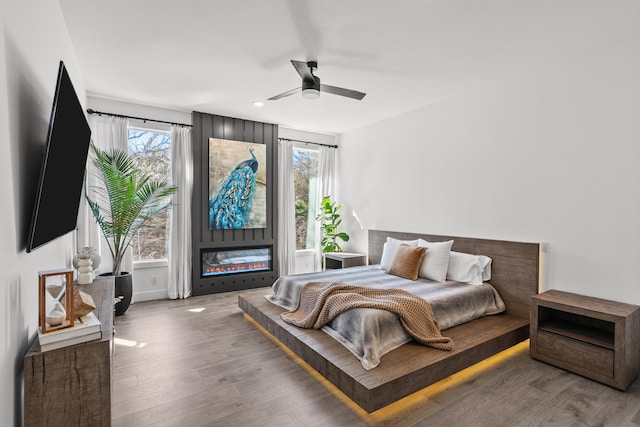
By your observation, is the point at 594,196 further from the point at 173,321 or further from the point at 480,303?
the point at 173,321

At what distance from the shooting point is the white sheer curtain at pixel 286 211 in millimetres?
5766

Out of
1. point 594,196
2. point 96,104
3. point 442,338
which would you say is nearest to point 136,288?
point 96,104

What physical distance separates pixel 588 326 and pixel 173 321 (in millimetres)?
4302

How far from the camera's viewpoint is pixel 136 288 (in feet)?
15.4

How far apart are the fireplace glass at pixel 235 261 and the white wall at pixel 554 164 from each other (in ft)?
8.22

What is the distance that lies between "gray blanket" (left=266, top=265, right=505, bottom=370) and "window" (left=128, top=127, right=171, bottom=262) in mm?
2123

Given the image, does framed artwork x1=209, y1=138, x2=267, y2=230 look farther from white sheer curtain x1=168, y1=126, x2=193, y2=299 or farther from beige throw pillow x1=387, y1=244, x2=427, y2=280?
beige throw pillow x1=387, y1=244, x2=427, y2=280

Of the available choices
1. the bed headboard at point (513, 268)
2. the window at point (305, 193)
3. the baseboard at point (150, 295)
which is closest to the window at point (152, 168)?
the baseboard at point (150, 295)

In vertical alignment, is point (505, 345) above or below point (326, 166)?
below

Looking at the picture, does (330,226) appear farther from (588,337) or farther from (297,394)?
(588,337)

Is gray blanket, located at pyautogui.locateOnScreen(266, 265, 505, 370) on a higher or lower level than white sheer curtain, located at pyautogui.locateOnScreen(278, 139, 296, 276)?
lower

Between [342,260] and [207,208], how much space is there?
7.51 feet

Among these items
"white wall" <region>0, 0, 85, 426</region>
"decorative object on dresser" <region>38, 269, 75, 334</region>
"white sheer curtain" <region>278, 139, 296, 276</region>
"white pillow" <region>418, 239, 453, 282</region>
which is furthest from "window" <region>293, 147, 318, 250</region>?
"decorative object on dresser" <region>38, 269, 75, 334</region>

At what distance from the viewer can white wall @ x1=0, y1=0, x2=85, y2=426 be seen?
1.30 metres
